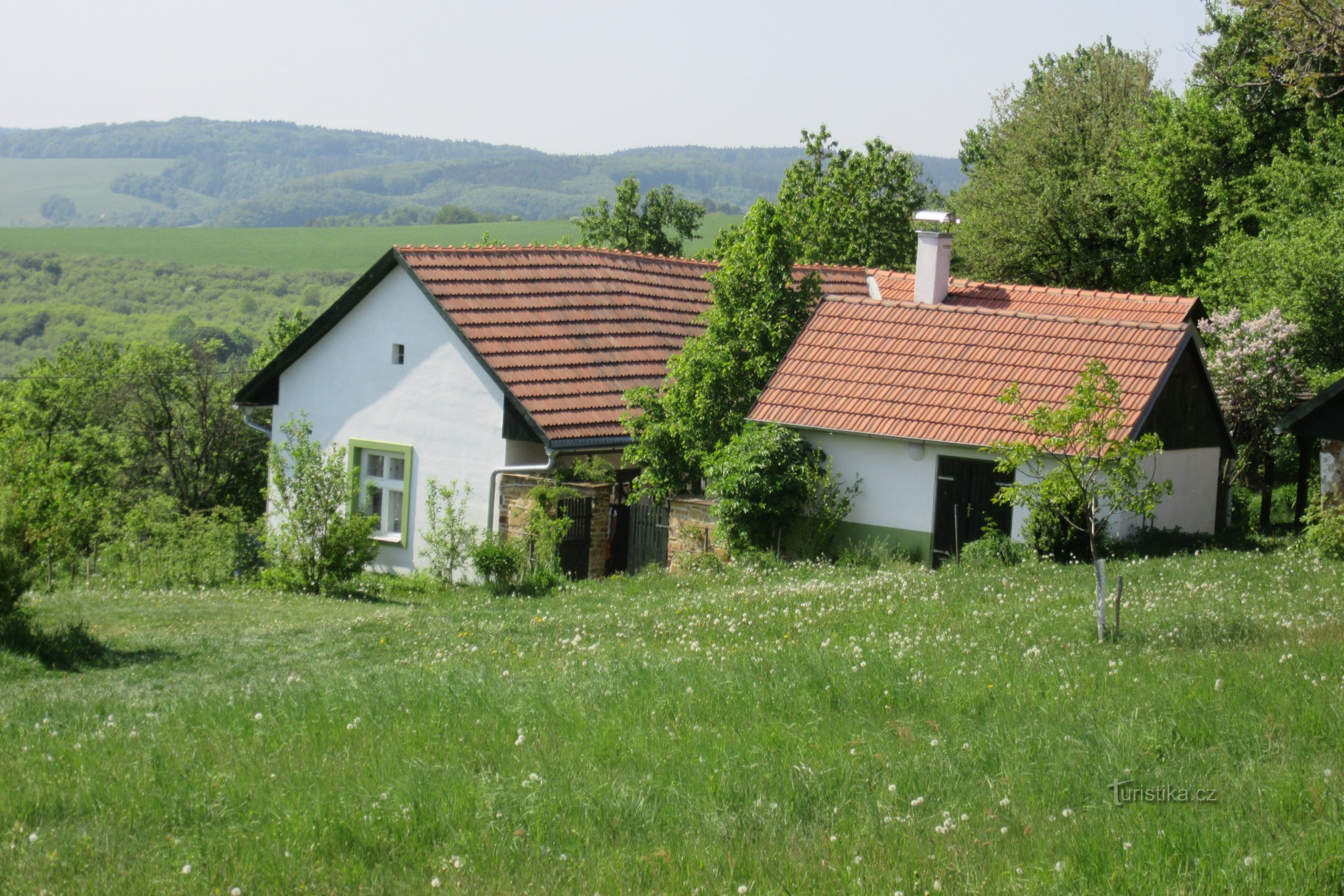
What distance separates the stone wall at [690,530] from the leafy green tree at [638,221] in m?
22.1

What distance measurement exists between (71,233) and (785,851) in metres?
169

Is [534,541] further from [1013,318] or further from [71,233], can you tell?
[71,233]

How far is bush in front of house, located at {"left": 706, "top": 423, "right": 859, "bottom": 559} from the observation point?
20641 mm

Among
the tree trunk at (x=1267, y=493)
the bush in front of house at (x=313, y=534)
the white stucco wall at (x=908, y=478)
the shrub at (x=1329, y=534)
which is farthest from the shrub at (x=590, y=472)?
the tree trunk at (x=1267, y=493)

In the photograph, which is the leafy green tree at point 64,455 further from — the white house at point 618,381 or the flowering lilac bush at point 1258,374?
the flowering lilac bush at point 1258,374

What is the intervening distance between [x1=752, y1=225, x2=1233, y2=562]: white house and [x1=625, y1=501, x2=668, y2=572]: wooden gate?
8.44 ft

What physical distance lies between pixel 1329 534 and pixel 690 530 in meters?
9.82

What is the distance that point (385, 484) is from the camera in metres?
24.0

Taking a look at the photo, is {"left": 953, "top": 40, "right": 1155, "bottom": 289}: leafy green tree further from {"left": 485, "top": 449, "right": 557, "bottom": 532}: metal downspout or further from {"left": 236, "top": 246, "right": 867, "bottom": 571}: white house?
{"left": 485, "top": 449, "right": 557, "bottom": 532}: metal downspout

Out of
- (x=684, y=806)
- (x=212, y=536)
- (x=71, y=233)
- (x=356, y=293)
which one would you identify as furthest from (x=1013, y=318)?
(x=71, y=233)

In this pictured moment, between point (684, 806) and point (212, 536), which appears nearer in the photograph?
point (684, 806)

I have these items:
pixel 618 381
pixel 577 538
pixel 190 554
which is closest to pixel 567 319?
pixel 618 381

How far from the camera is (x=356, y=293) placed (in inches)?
927

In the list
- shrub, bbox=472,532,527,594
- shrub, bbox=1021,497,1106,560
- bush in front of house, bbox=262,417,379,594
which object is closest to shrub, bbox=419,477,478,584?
shrub, bbox=472,532,527,594
